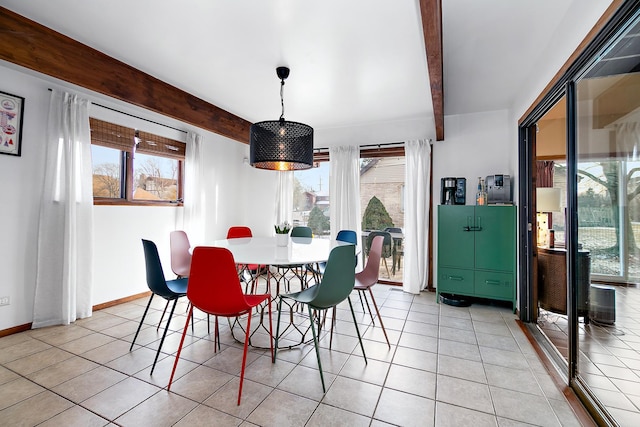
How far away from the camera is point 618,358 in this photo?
1799 millimetres

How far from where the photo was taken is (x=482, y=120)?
3.87 metres

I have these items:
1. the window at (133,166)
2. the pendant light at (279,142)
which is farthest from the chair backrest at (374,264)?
the window at (133,166)

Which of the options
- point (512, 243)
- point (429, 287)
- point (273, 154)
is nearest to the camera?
point (273, 154)

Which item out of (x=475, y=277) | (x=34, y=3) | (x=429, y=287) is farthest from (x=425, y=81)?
(x=34, y=3)

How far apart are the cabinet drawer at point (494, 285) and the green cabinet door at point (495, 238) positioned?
0.08 metres

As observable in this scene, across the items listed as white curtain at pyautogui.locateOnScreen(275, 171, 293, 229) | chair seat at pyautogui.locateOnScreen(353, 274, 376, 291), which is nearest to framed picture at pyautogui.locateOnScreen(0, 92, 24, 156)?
white curtain at pyautogui.locateOnScreen(275, 171, 293, 229)

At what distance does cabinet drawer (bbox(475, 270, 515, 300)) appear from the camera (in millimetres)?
3301

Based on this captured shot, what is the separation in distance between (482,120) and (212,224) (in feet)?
13.8

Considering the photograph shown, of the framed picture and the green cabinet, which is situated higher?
the framed picture

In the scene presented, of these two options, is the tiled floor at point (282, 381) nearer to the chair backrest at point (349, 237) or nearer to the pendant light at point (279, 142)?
the chair backrest at point (349, 237)

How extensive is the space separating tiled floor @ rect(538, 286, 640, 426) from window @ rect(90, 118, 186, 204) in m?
4.48

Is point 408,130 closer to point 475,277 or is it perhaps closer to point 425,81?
point 425,81

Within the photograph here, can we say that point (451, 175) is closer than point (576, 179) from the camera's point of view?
No

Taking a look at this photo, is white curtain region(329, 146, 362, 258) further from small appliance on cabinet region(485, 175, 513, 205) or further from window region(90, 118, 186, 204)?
window region(90, 118, 186, 204)
